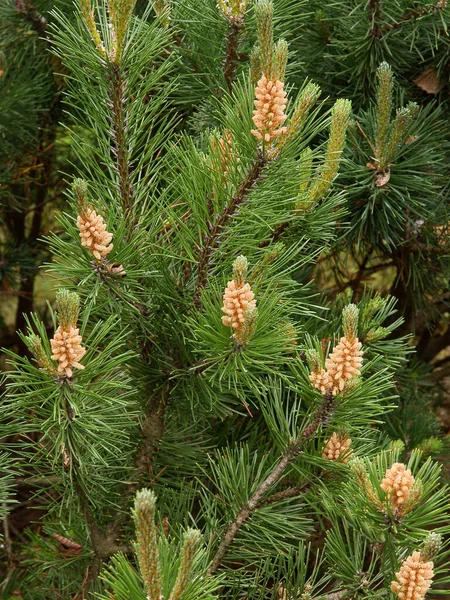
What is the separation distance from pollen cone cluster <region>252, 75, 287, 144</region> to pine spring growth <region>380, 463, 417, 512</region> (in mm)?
343

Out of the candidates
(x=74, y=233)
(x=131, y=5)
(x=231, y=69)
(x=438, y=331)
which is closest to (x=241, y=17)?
(x=231, y=69)

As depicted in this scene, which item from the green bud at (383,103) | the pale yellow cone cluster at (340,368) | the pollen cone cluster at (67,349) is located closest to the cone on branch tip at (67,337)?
the pollen cone cluster at (67,349)

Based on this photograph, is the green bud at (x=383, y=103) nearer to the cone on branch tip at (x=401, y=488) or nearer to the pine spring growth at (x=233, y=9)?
the pine spring growth at (x=233, y=9)

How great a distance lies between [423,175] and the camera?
52.0 inches

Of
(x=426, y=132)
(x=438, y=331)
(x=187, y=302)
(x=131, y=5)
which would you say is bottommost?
(x=438, y=331)

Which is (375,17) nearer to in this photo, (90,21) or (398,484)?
(90,21)

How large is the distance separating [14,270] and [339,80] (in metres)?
0.77

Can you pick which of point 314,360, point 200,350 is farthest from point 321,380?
point 200,350

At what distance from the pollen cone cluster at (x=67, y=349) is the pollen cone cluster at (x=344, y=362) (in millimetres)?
254

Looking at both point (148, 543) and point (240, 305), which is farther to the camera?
point (240, 305)

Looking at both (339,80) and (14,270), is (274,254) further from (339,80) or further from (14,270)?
(14,270)

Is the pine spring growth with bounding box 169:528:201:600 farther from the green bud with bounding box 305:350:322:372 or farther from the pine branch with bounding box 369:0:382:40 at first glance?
the pine branch with bounding box 369:0:382:40

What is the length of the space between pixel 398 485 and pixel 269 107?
0.38 meters

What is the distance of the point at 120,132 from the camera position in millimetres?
891
